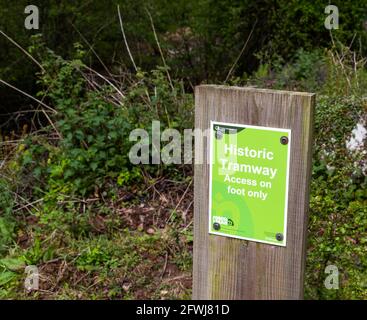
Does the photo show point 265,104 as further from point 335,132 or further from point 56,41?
point 56,41

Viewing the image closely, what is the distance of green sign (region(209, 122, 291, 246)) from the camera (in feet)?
7.96

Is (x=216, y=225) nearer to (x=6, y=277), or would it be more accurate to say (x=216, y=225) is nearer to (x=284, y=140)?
(x=284, y=140)

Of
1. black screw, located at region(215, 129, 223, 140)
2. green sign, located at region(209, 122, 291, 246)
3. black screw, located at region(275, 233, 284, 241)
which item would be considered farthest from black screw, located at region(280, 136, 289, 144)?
black screw, located at region(275, 233, 284, 241)

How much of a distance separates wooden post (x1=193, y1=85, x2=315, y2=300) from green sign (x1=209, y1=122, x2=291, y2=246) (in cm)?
3

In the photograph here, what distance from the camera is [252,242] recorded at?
2564 millimetres

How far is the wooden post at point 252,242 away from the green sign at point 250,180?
0.10 feet

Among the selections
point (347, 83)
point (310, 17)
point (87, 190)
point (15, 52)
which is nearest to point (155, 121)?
point (87, 190)

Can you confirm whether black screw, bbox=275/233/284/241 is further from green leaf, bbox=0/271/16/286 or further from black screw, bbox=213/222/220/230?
green leaf, bbox=0/271/16/286

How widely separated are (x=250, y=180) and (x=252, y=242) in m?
0.27

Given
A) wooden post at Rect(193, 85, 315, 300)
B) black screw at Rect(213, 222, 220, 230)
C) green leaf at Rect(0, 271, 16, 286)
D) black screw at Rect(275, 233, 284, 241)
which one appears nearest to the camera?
wooden post at Rect(193, 85, 315, 300)

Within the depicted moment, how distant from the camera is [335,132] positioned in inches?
197

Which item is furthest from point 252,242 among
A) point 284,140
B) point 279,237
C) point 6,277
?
point 6,277

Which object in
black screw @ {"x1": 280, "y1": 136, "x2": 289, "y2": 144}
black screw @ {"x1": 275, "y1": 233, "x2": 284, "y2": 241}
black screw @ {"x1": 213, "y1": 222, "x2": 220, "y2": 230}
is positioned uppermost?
black screw @ {"x1": 280, "y1": 136, "x2": 289, "y2": 144}

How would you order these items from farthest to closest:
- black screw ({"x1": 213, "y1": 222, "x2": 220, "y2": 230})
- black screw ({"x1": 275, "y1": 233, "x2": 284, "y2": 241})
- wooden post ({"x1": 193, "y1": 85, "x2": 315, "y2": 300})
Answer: black screw ({"x1": 213, "y1": 222, "x2": 220, "y2": 230}), black screw ({"x1": 275, "y1": 233, "x2": 284, "y2": 241}), wooden post ({"x1": 193, "y1": 85, "x2": 315, "y2": 300})
